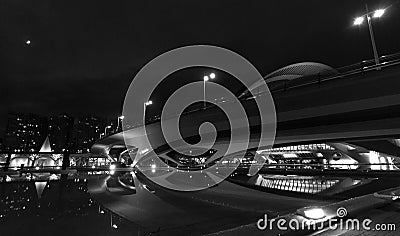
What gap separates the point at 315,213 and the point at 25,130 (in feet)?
435

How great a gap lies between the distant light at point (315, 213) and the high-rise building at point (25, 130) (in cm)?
12244

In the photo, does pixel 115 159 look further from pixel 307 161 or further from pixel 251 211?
pixel 251 211

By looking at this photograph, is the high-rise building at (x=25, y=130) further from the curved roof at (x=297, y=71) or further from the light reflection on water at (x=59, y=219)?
the light reflection on water at (x=59, y=219)

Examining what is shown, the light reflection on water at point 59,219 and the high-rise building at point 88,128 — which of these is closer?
the light reflection on water at point 59,219

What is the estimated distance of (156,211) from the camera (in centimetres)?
855

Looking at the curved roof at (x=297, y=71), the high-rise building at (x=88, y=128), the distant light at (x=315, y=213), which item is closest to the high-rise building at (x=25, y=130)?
the high-rise building at (x=88, y=128)

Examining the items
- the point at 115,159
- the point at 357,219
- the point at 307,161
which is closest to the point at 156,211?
the point at 357,219

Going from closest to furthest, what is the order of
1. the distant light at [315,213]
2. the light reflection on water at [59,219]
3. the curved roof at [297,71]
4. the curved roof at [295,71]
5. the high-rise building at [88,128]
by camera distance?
the distant light at [315,213], the light reflection on water at [59,219], the curved roof at [295,71], the curved roof at [297,71], the high-rise building at [88,128]

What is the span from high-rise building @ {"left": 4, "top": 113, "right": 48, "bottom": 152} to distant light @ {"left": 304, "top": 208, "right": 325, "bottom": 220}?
402ft

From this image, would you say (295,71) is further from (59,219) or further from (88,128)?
(88,128)

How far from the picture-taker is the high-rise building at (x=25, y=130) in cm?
10750

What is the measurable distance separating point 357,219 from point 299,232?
1.93 meters

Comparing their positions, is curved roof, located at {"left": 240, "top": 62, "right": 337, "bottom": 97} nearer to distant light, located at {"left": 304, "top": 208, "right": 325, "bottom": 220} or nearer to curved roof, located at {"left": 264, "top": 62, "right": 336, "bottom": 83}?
curved roof, located at {"left": 264, "top": 62, "right": 336, "bottom": 83}

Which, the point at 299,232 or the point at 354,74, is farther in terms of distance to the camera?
the point at 354,74
